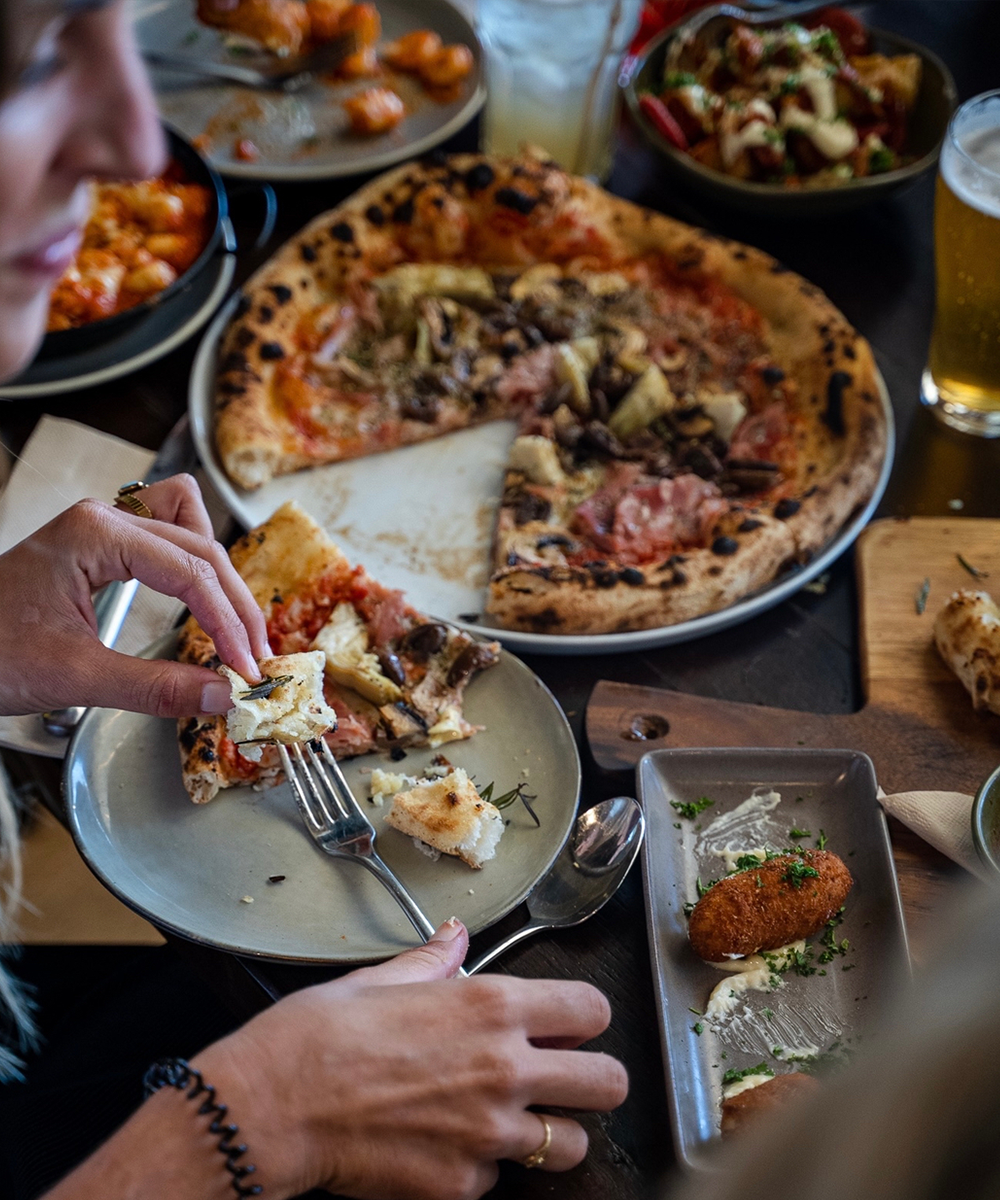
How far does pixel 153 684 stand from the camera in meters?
1.86

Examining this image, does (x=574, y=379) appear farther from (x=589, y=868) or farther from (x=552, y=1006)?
(x=552, y=1006)

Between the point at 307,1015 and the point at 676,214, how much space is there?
3211 mm

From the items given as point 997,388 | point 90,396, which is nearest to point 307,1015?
point 90,396

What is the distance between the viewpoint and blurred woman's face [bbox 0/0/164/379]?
859 mm

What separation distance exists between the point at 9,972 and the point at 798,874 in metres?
1.83

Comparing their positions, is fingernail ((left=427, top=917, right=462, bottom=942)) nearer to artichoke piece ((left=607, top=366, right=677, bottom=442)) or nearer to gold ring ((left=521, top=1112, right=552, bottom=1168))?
gold ring ((left=521, top=1112, right=552, bottom=1168))

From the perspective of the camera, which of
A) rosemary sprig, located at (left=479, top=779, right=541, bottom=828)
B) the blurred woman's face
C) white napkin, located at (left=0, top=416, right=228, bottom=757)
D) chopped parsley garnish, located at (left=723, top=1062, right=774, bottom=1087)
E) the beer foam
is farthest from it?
the beer foam

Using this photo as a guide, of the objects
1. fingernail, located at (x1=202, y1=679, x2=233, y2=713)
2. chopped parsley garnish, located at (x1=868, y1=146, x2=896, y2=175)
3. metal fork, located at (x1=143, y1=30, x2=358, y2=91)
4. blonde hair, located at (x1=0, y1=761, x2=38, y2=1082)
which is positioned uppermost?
chopped parsley garnish, located at (x1=868, y1=146, x2=896, y2=175)

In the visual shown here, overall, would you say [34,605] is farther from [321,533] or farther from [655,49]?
[655,49]

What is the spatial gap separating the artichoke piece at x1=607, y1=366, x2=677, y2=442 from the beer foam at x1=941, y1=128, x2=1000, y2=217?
917 mm

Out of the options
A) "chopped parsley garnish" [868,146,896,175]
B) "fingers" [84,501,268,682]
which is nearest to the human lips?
"fingers" [84,501,268,682]

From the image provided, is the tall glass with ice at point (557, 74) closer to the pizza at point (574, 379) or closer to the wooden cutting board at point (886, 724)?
the pizza at point (574, 379)

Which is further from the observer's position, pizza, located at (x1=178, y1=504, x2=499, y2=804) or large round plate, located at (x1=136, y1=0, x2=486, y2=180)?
large round plate, located at (x1=136, y1=0, x2=486, y2=180)

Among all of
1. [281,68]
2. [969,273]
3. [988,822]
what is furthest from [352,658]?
[281,68]
